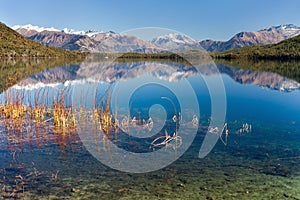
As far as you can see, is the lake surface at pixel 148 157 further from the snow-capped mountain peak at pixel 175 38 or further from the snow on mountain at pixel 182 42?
the snow-capped mountain peak at pixel 175 38

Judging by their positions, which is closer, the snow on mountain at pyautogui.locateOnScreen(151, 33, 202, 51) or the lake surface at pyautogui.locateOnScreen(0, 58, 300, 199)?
the lake surface at pyautogui.locateOnScreen(0, 58, 300, 199)

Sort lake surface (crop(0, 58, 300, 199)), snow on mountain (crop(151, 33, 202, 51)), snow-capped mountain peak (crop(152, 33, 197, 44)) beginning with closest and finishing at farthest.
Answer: lake surface (crop(0, 58, 300, 199)) < snow-capped mountain peak (crop(152, 33, 197, 44)) < snow on mountain (crop(151, 33, 202, 51))

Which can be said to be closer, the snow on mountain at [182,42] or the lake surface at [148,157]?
the lake surface at [148,157]

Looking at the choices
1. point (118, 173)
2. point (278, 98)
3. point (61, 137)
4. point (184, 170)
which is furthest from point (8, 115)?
point (278, 98)

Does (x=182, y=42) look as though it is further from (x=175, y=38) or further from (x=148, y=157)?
(x=148, y=157)

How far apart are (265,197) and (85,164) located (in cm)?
611

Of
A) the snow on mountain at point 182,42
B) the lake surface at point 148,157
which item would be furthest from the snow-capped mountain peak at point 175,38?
the lake surface at point 148,157

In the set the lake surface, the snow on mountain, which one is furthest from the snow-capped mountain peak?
the lake surface

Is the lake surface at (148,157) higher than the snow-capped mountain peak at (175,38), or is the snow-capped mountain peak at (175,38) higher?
the snow-capped mountain peak at (175,38)

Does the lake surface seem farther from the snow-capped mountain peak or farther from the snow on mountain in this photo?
the snow-capped mountain peak

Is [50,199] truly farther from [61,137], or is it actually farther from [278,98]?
[278,98]

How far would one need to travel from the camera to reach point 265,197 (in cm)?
840

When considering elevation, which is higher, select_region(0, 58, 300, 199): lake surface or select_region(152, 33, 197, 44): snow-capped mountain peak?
select_region(152, 33, 197, 44): snow-capped mountain peak

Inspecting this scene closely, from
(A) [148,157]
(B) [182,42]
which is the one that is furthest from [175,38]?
(A) [148,157]
